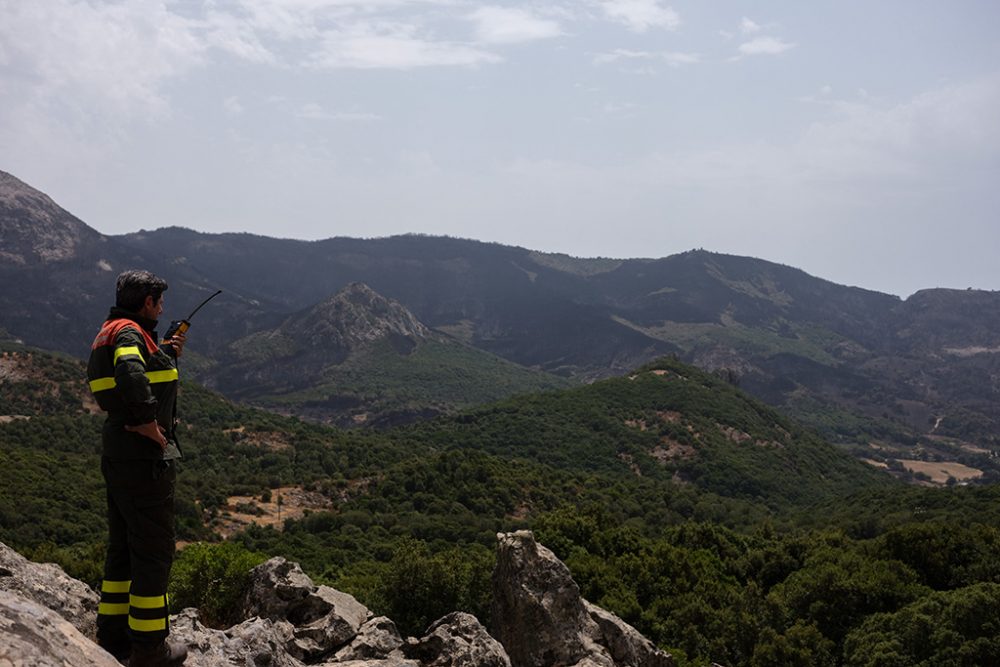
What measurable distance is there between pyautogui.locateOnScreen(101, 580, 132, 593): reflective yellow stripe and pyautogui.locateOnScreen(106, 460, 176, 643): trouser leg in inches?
15.5

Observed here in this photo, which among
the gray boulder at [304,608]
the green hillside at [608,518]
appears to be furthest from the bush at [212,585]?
the gray boulder at [304,608]

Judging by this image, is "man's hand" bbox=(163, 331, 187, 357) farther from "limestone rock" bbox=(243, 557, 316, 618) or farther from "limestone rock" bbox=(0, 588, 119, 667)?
"limestone rock" bbox=(243, 557, 316, 618)

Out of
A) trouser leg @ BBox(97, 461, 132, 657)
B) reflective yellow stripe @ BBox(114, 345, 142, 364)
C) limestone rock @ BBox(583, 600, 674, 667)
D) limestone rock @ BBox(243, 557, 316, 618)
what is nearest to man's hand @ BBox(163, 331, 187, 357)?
reflective yellow stripe @ BBox(114, 345, 142, 364)

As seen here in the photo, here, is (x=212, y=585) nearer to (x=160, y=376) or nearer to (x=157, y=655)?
(x=157, y=655)

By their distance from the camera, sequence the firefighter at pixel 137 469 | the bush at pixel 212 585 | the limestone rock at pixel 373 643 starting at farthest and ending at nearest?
1. the bush at pixel 212 585
2. the limestone rock at pixel 373 643
3. the firefighter at pixel 137 469

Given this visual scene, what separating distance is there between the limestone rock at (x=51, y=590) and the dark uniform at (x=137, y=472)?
3.49m

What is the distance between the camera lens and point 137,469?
7.55 m

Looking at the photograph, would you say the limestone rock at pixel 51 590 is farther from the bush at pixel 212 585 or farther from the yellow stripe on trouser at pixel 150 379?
the bush at pixel 212 585

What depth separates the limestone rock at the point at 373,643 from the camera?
14.4 m

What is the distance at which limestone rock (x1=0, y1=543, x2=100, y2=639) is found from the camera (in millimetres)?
10744

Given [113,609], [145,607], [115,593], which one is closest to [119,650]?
[113,609]

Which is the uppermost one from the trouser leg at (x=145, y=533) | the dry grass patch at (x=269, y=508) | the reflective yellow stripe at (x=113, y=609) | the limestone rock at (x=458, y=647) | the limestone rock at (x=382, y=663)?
the trouser leg at (x=145, y=533)

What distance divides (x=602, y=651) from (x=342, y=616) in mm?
5914

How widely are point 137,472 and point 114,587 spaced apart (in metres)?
1.49
